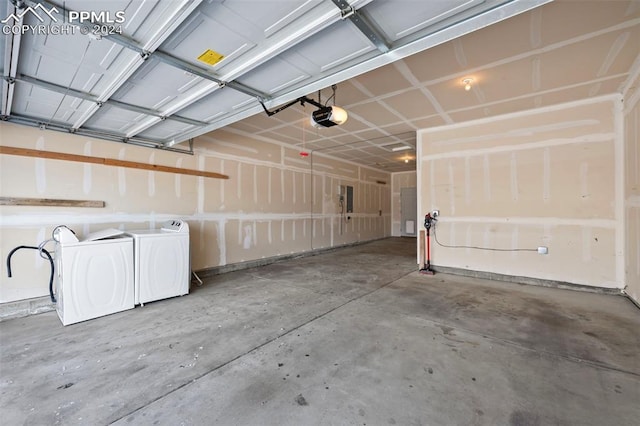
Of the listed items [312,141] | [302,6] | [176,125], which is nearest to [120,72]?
[176,125]

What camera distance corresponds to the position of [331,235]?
7.64 metres

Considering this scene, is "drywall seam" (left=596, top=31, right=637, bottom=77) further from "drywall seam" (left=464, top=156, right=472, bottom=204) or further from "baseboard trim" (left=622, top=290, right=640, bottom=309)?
"baseboard trim" (left=622, top=290, right=640, bottom=309)

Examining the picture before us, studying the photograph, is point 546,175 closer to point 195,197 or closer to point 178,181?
point 195,197

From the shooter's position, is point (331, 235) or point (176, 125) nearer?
point (176, 125)

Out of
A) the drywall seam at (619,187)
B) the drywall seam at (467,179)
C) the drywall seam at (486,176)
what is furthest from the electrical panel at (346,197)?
the drywall seam at (619,187)

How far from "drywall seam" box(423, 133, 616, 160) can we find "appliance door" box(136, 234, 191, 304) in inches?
181

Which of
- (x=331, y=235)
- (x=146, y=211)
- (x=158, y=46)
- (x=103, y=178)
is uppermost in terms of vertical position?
(x=158, y=46)

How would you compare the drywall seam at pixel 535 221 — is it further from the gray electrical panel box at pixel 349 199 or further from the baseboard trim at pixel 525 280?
the gray electrical panel box at pixel 349 199

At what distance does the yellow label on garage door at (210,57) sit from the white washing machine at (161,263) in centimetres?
237

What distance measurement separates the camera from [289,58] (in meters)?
1.91

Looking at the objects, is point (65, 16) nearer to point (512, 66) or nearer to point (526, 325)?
point (512, 66)

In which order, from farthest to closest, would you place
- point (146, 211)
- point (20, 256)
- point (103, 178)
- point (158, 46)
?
1. point (146, 211)
2. point (103, 178)
3. point (20, 256)
4. point (158, 46)

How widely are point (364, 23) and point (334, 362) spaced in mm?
2340

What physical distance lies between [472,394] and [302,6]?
257 centimetres
